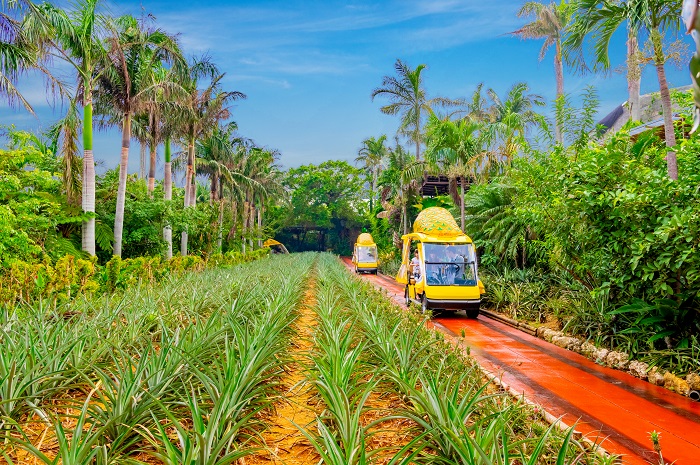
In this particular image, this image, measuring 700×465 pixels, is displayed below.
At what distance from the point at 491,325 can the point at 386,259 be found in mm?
21522

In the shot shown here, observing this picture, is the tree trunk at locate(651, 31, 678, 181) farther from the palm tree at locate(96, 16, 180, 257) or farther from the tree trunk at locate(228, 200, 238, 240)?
the tree trunk at locate(228, 200, 238, 240)

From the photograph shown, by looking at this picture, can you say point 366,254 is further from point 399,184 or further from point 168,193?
point 168,193

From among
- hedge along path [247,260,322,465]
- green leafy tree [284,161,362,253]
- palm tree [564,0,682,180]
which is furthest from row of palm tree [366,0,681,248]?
green leafy tree [284,161,362,253]

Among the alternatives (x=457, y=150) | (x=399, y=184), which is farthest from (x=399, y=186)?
(x=457, y=150)

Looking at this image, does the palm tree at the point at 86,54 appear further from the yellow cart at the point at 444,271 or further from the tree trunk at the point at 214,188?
the tree trunk at the point at 214,188

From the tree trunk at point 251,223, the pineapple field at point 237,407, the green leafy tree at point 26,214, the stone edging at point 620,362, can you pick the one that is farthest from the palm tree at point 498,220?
the tree trunk at point 251,223

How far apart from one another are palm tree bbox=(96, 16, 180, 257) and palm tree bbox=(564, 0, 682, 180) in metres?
14.6

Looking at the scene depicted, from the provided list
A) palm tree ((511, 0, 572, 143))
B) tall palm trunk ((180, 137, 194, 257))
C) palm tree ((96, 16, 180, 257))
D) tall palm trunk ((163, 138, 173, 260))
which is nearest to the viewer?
palm tree ((96, 16, 180, 257))

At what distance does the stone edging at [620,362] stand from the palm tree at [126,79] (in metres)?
14.6

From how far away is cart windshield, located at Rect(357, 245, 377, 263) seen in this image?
3066 centimetres

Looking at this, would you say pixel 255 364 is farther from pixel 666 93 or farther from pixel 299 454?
pixel 666 93

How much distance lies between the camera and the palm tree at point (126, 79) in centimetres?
1720

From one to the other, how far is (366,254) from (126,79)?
1787 cm

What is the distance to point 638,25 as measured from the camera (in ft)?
26.8
